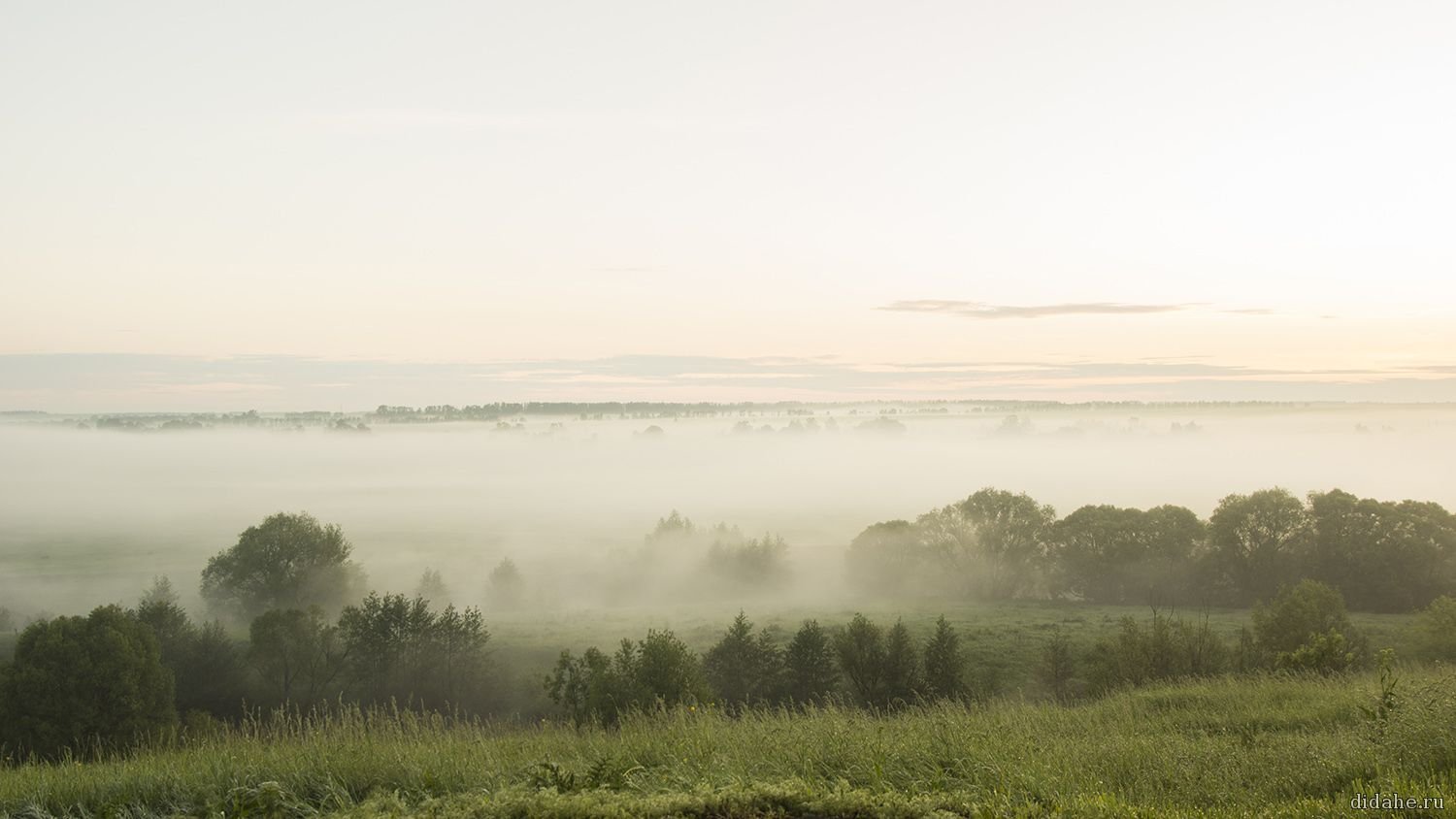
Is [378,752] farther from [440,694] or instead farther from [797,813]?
[440,694]

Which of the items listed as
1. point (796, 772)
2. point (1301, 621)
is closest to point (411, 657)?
point (796, 772)

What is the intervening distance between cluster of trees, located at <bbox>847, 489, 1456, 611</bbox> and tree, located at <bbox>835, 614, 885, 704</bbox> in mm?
40948

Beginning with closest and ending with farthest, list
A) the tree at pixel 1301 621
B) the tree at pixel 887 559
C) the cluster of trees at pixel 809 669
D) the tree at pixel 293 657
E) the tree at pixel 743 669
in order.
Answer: the cluster of trees at pixel 809 669
the tree at pixel 1301 621
the tree at pixel 743 669
the tree at pixel 293 657
the tree at pixel 887 559

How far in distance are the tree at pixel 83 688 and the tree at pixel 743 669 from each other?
24.3 metres

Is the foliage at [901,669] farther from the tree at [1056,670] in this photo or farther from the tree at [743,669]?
the tree at [1056,670]

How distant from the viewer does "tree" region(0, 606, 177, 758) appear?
33.2 metres

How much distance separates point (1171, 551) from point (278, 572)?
7615 centimetres

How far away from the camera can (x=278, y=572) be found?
6531cm

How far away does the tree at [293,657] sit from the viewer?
45.9 meters

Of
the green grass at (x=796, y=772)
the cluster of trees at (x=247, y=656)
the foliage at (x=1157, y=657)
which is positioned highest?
the green grass at (x=796, y=772)

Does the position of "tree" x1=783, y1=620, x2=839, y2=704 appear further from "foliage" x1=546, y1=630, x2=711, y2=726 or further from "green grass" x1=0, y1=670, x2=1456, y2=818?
"green grass" x1=0, y1=670, x2=1456, y2=818

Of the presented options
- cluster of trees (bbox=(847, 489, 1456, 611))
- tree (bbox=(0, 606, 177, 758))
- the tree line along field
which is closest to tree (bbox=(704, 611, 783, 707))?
the tree line along field

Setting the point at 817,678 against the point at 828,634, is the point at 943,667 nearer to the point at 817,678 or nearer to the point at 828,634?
the point at 817,678

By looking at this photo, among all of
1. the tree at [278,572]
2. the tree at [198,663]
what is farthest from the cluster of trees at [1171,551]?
the tree at [198,663]
